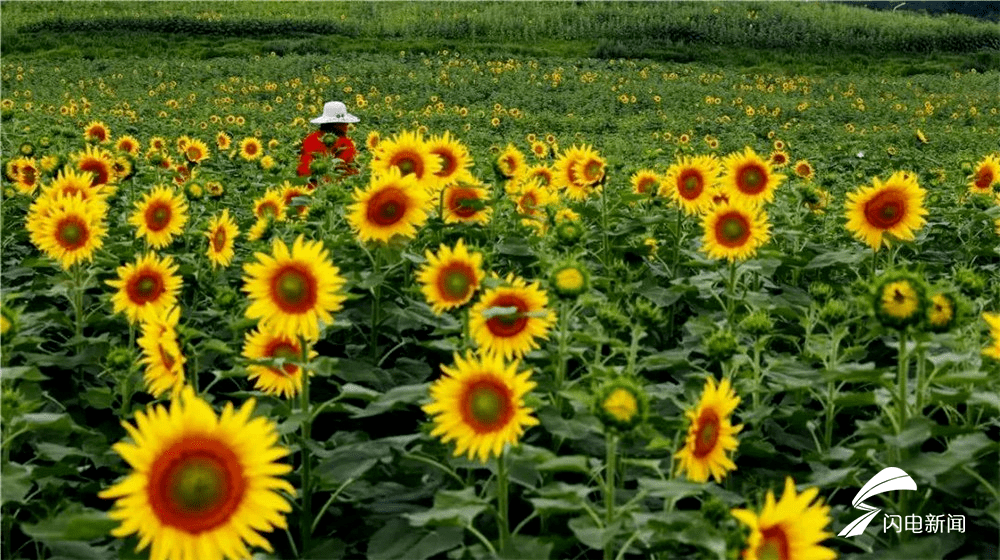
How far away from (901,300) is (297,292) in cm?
122

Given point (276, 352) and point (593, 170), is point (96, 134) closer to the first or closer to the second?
point (593, 170)

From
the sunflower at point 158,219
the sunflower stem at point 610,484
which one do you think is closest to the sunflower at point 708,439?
the sunflower stem at point 610,484

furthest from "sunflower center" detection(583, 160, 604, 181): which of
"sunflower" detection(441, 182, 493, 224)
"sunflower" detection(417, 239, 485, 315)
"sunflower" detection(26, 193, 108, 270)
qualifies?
"sunflower" detection(26, 193, 108, 270)

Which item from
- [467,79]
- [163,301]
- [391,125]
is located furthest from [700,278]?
[467,79]

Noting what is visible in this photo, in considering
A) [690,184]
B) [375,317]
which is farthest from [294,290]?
[690,184]

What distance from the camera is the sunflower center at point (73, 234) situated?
2.96 m

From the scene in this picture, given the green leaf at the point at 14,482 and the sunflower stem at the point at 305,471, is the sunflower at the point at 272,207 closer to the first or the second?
the sunflower stem at the point at 305,471

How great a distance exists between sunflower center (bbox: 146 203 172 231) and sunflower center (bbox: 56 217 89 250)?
392mm

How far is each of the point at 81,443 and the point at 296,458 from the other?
541mm

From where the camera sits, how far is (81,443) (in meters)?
2.47

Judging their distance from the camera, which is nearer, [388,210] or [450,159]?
[388,210]

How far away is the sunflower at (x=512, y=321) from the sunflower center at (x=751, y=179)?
5.74ft

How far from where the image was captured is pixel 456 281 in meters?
A: 2.32

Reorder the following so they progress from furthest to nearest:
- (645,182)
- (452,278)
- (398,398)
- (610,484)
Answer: (645,182) → (452,278) → (398,398) → (610,484)
